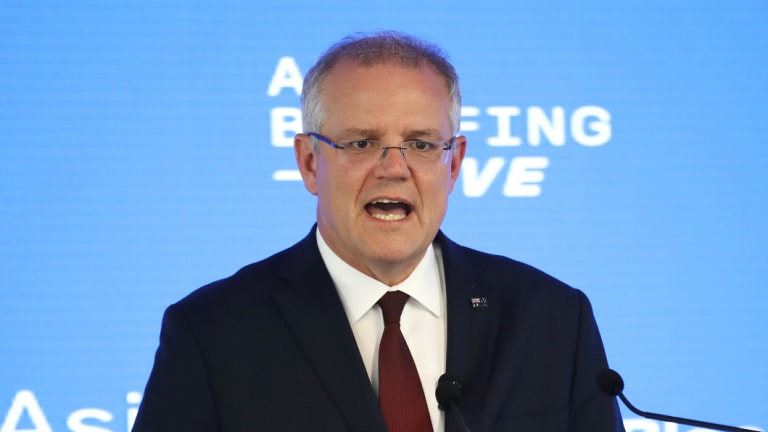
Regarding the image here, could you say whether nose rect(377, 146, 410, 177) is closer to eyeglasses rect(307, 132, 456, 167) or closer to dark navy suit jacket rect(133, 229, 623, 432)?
eyeglasses rect(307, 132, 456, 167)

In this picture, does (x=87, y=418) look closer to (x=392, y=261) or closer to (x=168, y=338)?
(x=168, y=338)

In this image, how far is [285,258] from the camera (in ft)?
7.70

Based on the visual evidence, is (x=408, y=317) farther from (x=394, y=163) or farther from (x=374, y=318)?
(x=394, y=163)

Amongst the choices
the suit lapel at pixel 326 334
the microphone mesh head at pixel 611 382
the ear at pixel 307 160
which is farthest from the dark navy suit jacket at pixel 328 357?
the microphone mesh head at pixel 611 382

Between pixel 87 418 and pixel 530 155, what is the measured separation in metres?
1.57

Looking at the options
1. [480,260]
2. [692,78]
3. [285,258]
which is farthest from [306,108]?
[692,78]

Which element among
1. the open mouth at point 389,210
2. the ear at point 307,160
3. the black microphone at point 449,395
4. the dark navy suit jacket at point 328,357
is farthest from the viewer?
the ear at point 307,160

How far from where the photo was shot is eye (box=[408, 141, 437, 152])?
2156 millimetres

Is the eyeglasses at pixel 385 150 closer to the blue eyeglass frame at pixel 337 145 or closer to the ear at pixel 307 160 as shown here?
the blue eyeglass frame at pixel 337 145

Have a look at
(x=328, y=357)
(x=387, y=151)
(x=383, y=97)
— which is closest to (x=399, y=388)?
(x=328, y=357)

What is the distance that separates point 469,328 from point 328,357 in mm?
312

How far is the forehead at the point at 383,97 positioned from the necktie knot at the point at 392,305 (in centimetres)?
37

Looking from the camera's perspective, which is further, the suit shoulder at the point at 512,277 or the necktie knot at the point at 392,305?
the suit shoulder at the point at 512,277

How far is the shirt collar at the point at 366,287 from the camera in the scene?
7.31 ft
